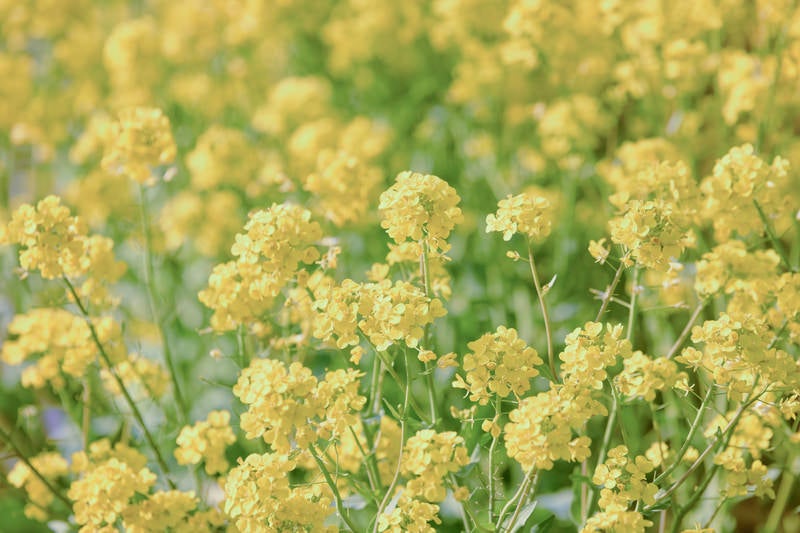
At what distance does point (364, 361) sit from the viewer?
281cm

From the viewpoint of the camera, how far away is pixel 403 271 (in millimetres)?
1969

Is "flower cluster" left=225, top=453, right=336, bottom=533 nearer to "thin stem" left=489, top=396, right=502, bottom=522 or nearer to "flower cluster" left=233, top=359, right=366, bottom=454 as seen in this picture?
"flower cluster" left=233, top=359, right=366, bottom=454

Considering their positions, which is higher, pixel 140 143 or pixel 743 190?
pixel 140 143

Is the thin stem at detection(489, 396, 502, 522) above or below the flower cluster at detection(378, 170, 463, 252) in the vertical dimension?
below

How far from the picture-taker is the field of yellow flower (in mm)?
1572

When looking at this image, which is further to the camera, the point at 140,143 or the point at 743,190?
the point at 140,143

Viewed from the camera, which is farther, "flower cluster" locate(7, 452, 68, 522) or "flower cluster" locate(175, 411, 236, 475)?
"flower cluster" locate(7, 452, 68, 522)

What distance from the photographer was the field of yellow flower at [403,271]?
1.57 metres

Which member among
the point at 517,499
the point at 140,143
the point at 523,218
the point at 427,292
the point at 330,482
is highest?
the point at 140,143

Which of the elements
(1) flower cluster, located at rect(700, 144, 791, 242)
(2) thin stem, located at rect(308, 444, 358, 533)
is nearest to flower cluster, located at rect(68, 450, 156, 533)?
(2) thin stem, located at rect(308, 444, 358, 533)

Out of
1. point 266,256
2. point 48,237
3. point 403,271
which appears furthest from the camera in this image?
point 403,271

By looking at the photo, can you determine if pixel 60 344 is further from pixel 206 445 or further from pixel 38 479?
pixel 206 445

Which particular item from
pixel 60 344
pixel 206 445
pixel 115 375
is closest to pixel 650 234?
pixel 206 445

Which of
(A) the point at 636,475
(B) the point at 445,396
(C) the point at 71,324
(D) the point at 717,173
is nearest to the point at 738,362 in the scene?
(A) the point at 636,475
